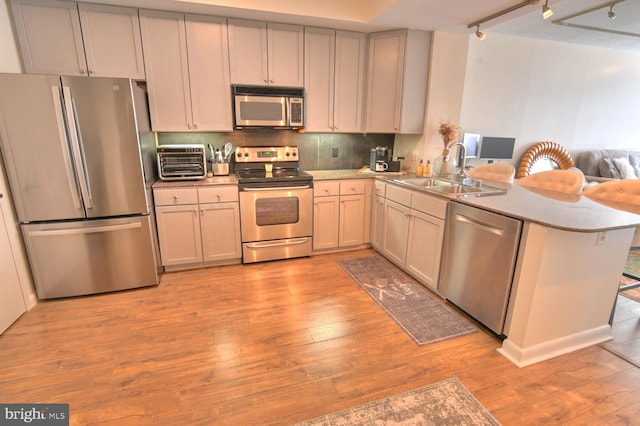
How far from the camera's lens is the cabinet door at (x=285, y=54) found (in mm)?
3286

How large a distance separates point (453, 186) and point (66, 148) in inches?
134

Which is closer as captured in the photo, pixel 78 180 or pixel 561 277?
pixel 561 277

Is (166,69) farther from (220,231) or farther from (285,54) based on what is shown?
(220,231)

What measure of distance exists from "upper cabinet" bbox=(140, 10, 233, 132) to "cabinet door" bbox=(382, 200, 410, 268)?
6.70 ft

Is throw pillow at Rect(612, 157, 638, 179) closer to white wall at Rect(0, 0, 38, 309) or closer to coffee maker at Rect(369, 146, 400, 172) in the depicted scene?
coffee maker at Rect(369, 146, 400, 172)

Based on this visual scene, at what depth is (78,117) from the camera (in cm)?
245

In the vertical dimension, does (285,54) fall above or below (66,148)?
above

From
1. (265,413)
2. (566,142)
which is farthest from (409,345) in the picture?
(566,142)

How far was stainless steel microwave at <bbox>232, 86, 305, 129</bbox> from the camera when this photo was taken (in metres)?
3.31

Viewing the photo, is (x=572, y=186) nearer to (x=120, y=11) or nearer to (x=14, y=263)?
(x=120, y=11)

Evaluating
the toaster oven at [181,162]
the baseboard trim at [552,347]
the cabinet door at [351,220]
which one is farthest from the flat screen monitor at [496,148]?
the toaster oven at [181,162]

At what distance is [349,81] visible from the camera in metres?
3.65

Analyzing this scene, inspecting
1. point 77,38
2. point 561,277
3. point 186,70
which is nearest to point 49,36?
point 77,38

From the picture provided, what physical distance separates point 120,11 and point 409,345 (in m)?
3.75
